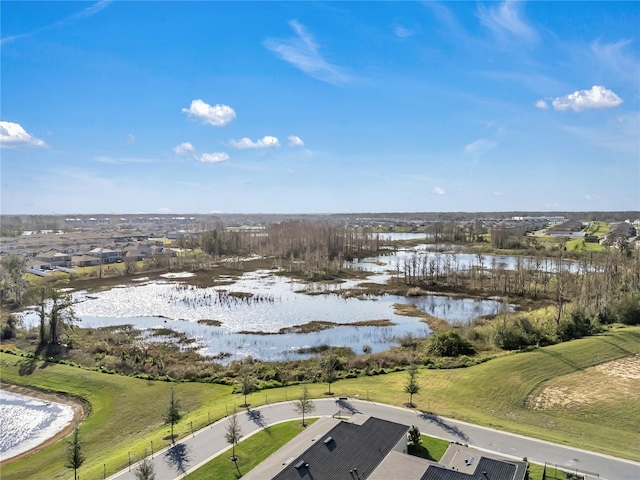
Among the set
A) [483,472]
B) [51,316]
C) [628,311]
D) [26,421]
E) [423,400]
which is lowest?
[26,421]

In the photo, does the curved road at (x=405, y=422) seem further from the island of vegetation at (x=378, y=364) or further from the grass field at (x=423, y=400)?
the island of vegetation at (x=378, y=364)

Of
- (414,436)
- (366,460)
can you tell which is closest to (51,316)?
(366,460)

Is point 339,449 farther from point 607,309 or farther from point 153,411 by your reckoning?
point 607,309

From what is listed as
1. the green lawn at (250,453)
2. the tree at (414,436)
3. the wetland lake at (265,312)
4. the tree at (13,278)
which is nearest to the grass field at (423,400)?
the green lawn at (250,453)

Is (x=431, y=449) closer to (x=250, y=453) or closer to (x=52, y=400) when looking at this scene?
(x=250, y=453)

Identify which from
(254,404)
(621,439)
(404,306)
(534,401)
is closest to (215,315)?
(404,306)

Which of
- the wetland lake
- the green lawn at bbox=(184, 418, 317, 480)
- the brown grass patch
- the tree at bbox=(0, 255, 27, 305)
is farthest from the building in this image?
the tree at bbox=(0, 255, 27, 305)
